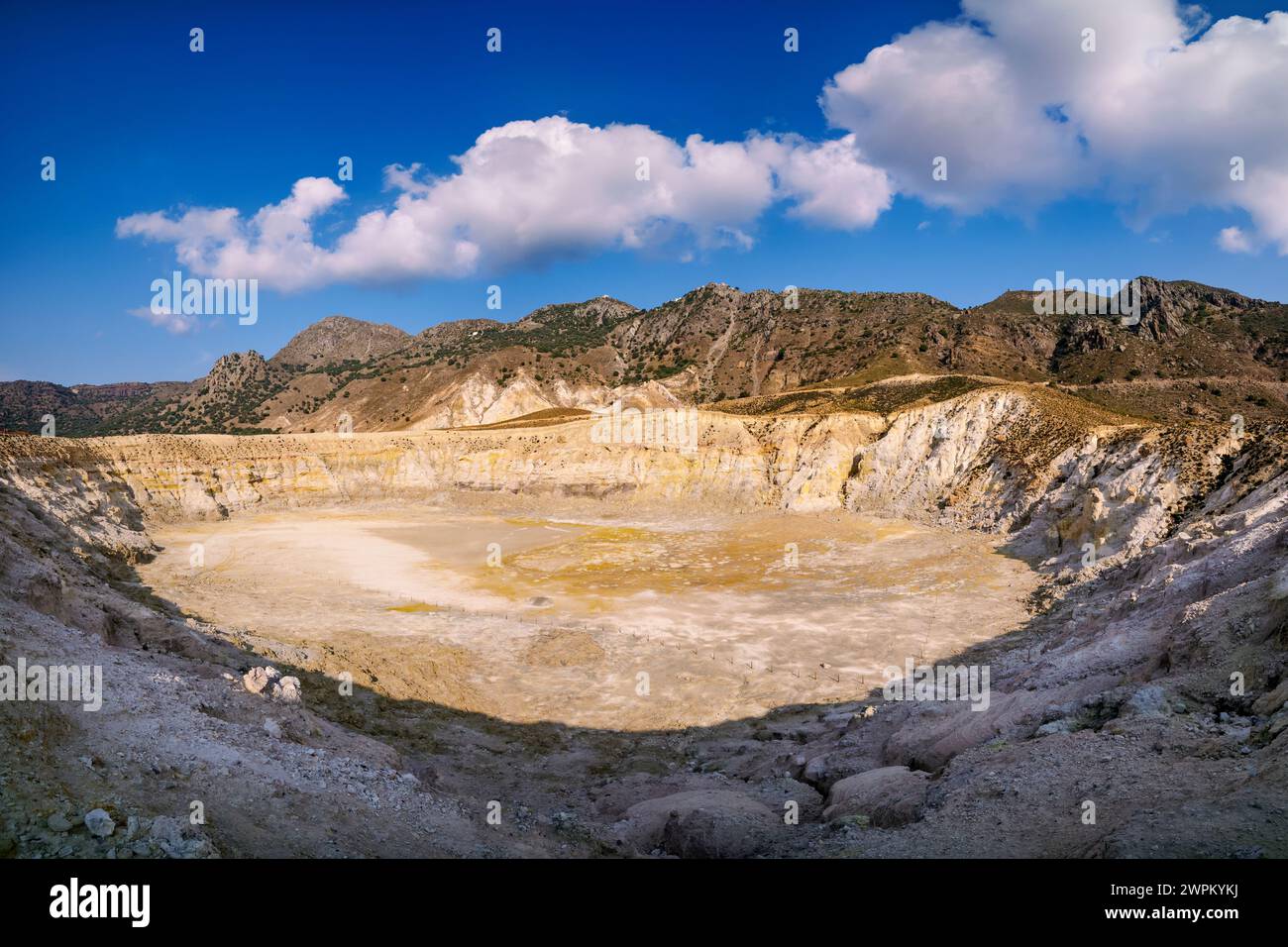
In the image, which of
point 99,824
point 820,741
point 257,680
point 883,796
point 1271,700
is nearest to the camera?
point 99,824

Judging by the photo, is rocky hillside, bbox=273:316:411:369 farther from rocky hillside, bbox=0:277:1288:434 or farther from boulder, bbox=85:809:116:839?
boulder, bbox=85:809:116:839

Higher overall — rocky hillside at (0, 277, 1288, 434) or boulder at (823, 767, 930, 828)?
rocky hillside at (0, 277, 1288, 434)

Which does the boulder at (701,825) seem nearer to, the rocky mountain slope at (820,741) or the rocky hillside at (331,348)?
the rocky mountain slope at (820,741)

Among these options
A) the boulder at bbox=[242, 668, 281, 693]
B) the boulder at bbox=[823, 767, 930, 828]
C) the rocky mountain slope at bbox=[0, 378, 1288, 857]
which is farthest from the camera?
the boulder at bbox=[242, 668, 281, 693]

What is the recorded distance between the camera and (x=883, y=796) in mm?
9930

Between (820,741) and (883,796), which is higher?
(883,796)

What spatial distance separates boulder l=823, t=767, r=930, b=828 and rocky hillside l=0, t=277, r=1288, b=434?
68.0 m

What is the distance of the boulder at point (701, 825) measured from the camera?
9312 millimetres

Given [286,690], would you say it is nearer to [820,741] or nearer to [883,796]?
[883,796]

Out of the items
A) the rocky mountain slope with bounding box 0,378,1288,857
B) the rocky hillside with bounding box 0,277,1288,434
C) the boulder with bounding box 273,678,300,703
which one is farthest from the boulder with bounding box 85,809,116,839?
the rocky hillside with bounding box 0,277,1288,434

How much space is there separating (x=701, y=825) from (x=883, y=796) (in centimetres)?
280

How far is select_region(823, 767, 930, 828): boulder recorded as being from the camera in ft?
29.5

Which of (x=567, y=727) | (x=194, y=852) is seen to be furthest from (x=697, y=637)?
(x=194, y=852)

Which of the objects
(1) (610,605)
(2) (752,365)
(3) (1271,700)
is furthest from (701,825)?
(2) (752,365)
